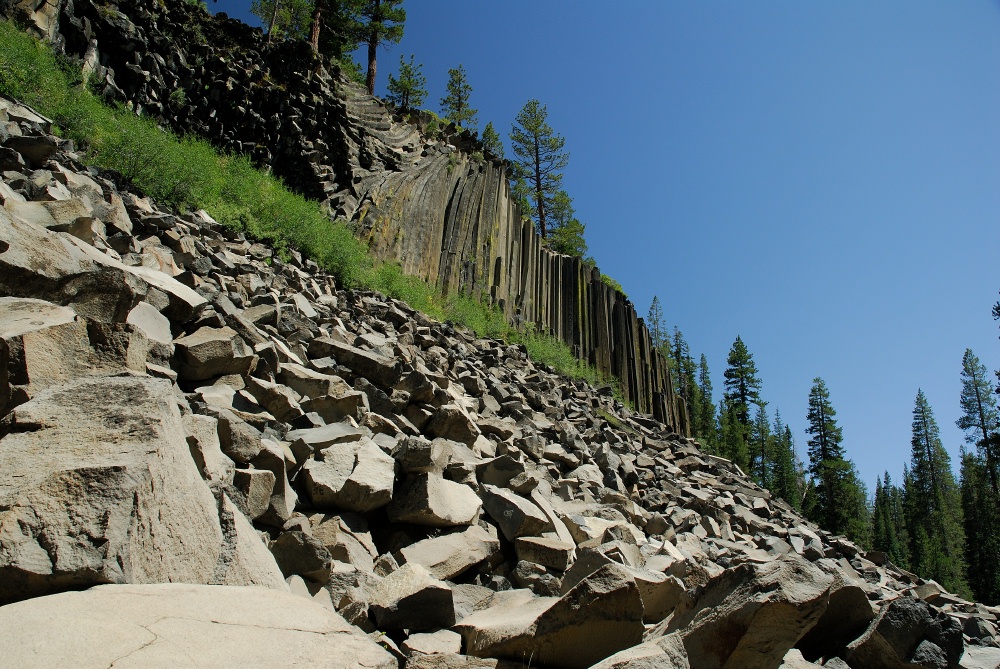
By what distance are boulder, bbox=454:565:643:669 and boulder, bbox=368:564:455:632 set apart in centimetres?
58

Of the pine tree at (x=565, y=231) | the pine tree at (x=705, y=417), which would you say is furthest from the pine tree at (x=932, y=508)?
the pine tree at (x=565, y=231)

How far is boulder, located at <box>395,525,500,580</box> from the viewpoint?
366 cm

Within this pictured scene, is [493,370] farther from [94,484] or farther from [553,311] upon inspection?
[553,311]

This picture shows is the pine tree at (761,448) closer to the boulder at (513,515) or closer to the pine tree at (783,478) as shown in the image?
the pine tree at (783,478)

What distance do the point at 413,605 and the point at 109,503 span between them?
1430 mm

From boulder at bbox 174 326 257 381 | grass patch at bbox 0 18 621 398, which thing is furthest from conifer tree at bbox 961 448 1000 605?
boulder at bbox 174 326 257 381

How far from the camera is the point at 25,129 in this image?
7141mm

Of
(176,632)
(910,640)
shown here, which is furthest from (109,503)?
(910,640)

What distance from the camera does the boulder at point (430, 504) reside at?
4.02 metres

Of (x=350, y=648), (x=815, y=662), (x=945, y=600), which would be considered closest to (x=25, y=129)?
(x=350, y=648)

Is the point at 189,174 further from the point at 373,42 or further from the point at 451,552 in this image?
the point at 373,42

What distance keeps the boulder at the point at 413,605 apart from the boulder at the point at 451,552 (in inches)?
24.7

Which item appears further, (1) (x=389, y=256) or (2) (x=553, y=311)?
(2) (x=553, y=311)

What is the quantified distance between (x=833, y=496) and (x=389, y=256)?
36490 millimetres
